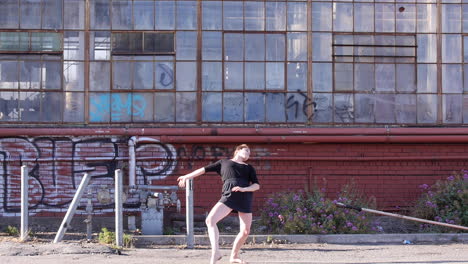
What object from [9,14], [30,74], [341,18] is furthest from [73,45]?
[341,18]

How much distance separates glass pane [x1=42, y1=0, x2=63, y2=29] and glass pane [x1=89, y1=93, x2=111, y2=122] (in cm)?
152

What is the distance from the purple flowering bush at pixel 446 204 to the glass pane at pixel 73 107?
6.55m

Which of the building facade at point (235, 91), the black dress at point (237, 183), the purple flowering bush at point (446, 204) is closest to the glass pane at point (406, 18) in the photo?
the building facade at point (235, 91)

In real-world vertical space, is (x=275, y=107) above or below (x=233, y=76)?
below

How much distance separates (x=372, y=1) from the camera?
11578 millimetres

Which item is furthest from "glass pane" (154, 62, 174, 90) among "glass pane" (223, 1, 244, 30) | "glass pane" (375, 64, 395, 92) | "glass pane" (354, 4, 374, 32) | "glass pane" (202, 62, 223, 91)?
"glass pane" (375, 64, 395, 92)

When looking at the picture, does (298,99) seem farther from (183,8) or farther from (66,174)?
(66,174)

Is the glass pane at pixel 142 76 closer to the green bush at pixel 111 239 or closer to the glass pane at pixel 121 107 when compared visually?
the glass pane at pixel 121 107

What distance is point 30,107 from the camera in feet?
36.6

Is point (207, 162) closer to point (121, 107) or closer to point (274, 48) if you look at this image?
point (121, 107)

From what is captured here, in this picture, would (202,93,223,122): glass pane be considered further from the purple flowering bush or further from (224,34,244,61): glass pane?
the purple flowering bush

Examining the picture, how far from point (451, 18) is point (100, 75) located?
705 centimetres

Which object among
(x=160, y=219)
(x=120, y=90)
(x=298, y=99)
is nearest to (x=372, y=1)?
(x=298, y=99)

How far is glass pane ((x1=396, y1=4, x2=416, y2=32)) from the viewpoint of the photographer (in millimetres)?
11602
